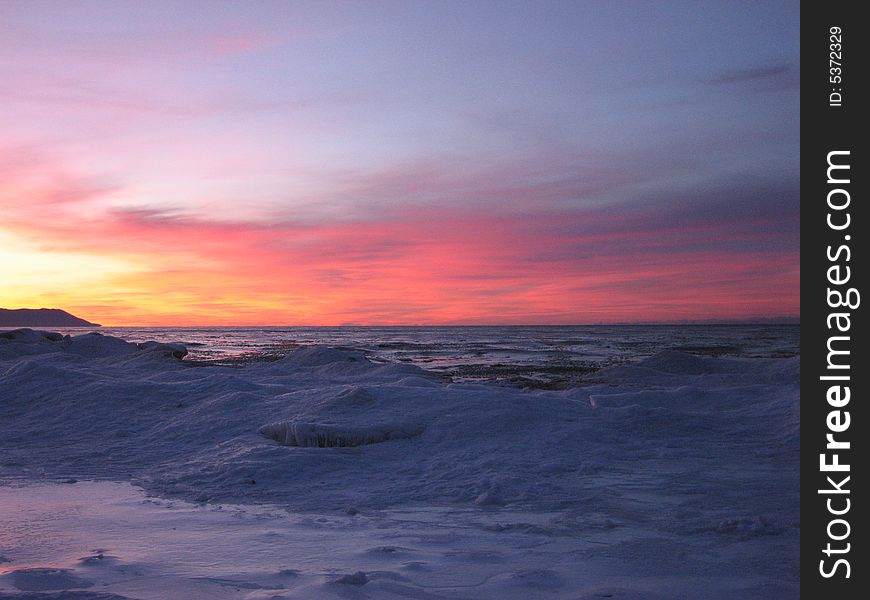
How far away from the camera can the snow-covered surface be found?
506 cm

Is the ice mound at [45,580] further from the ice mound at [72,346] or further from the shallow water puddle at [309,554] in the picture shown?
the ice mound at [72,346]

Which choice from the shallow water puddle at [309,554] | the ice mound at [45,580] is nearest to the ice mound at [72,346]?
the shallow water puddle at [309,554]

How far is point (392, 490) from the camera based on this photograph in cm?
807

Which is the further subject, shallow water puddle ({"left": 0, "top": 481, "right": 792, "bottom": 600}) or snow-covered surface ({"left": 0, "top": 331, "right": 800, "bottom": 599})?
snow-covered surface ({"left": 0, "top": 331, "right": 800, "bottom": 599})

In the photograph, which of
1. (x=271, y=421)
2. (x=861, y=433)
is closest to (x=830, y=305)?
(x=861, y=433)

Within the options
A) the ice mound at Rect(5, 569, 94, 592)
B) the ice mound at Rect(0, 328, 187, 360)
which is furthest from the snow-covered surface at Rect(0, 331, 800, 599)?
the ice mound at Rect(0, 328, 187, 360)

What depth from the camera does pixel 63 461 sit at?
10.1 metres

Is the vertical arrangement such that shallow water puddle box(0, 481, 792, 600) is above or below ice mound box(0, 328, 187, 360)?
below

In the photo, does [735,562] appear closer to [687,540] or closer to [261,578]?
[687,540]

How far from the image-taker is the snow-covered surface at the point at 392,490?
5059 mm

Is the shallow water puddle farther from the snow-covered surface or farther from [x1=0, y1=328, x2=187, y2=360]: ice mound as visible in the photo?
[x1=0, y1=328, x2=187, y2=360]: ice mound

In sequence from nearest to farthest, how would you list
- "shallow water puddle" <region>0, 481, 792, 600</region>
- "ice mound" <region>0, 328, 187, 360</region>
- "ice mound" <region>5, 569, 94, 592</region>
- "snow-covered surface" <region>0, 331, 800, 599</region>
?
"ice mound" <region>5, 569, 94, 592</region> < "shallow water puddle" <region>0, 481, 792, 600</region> < "snow-covered surface" <region>0, 331, 800, 599</region> < "ice mound" <region>0, 328, 187, 360</region>

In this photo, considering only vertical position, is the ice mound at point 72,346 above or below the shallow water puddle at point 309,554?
above

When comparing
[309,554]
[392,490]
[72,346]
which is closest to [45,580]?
[309,554]
